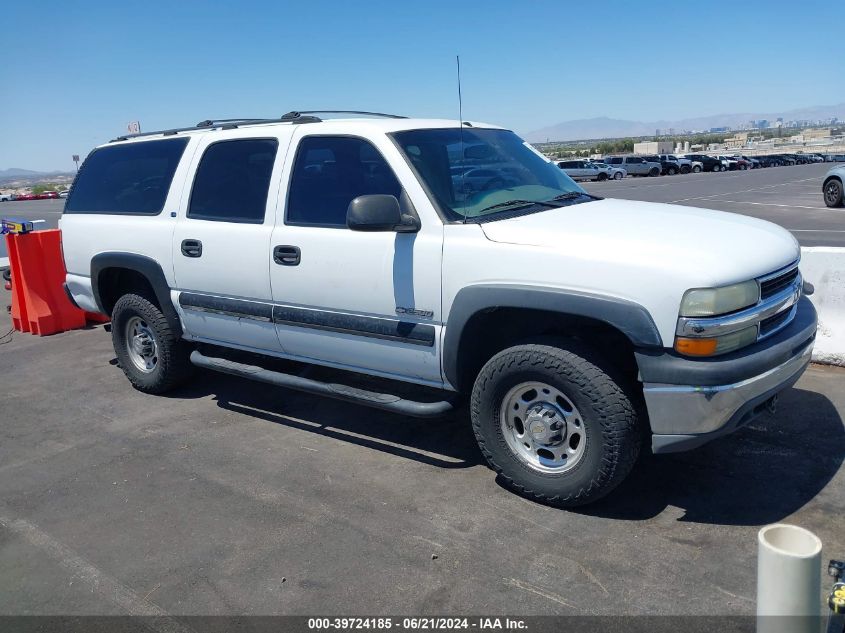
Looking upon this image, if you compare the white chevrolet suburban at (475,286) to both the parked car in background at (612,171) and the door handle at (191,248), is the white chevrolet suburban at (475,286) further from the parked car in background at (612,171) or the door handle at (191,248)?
the parked car in background at (612,171)

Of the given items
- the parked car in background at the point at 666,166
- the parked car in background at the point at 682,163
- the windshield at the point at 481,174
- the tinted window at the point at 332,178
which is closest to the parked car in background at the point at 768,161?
the parked car in background at the point at 682,163

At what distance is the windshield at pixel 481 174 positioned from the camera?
167 inches

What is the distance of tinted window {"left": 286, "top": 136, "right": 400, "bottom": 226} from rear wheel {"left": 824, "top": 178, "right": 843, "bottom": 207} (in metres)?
17.7

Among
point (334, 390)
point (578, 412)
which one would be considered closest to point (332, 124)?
point (334, 390)

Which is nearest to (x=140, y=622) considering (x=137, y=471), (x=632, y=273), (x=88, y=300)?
(x=137, y=471)

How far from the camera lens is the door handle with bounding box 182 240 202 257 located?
519 centimetres

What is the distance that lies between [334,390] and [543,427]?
1416 millimetres

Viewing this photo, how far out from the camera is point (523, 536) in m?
3.67

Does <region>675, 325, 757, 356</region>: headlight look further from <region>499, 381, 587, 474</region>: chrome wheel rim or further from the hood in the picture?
<region>499, 381, 587, 474</region>: chrome wheel rim

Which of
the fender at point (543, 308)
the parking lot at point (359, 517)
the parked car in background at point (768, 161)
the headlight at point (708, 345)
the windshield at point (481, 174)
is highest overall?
the windshield at point (481, 174)

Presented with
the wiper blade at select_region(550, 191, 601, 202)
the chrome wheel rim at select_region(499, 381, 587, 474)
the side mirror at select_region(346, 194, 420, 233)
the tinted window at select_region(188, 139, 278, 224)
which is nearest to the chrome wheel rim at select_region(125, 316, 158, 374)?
the tinted window at select_region(188, 139, 278, 224)

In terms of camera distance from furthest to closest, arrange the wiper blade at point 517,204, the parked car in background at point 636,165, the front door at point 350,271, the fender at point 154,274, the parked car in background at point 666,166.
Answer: the parked car in background at point 666,166
the parked car in background at point 636,165
the fender at point 154,274
the wiper blade at point 517,204
the front door at point 350,271

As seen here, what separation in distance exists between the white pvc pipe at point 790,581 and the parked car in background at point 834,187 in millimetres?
18977

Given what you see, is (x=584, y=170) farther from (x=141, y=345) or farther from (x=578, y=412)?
(x=578, y=412)
